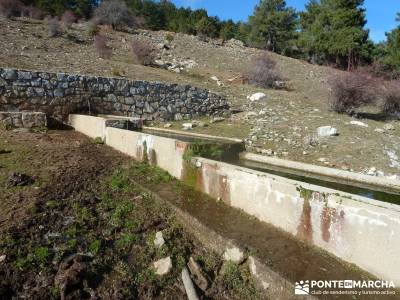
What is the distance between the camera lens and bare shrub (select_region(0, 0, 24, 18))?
21547 millimetres

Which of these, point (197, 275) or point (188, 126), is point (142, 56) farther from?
point (197, 275)

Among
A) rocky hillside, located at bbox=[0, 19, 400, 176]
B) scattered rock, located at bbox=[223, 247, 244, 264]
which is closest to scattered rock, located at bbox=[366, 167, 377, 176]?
rocky hillside, located at bbox=[0, 19, 400, 176]

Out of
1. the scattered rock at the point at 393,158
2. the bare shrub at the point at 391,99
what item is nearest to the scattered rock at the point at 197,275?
the scattered rock at the point at 393,158

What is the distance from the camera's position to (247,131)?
9773 mm

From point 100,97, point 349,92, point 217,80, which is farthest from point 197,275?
point 217,80

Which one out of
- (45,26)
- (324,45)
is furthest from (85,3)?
(324,45)

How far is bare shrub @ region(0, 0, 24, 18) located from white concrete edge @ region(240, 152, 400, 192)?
21.5m

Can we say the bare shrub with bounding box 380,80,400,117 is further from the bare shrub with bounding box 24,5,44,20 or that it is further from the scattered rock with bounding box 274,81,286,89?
the bare shrub with bounding box 24,5,44,20

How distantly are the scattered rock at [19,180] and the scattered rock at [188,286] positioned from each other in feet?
9.08

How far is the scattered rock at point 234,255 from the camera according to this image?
10.5ft

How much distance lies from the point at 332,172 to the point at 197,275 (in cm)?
355

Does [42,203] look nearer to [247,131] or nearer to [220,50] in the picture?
[247,131]

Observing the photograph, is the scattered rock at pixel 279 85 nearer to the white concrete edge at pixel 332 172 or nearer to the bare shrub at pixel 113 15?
the white concrete edge at pixel 332 172

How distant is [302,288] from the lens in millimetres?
2662
